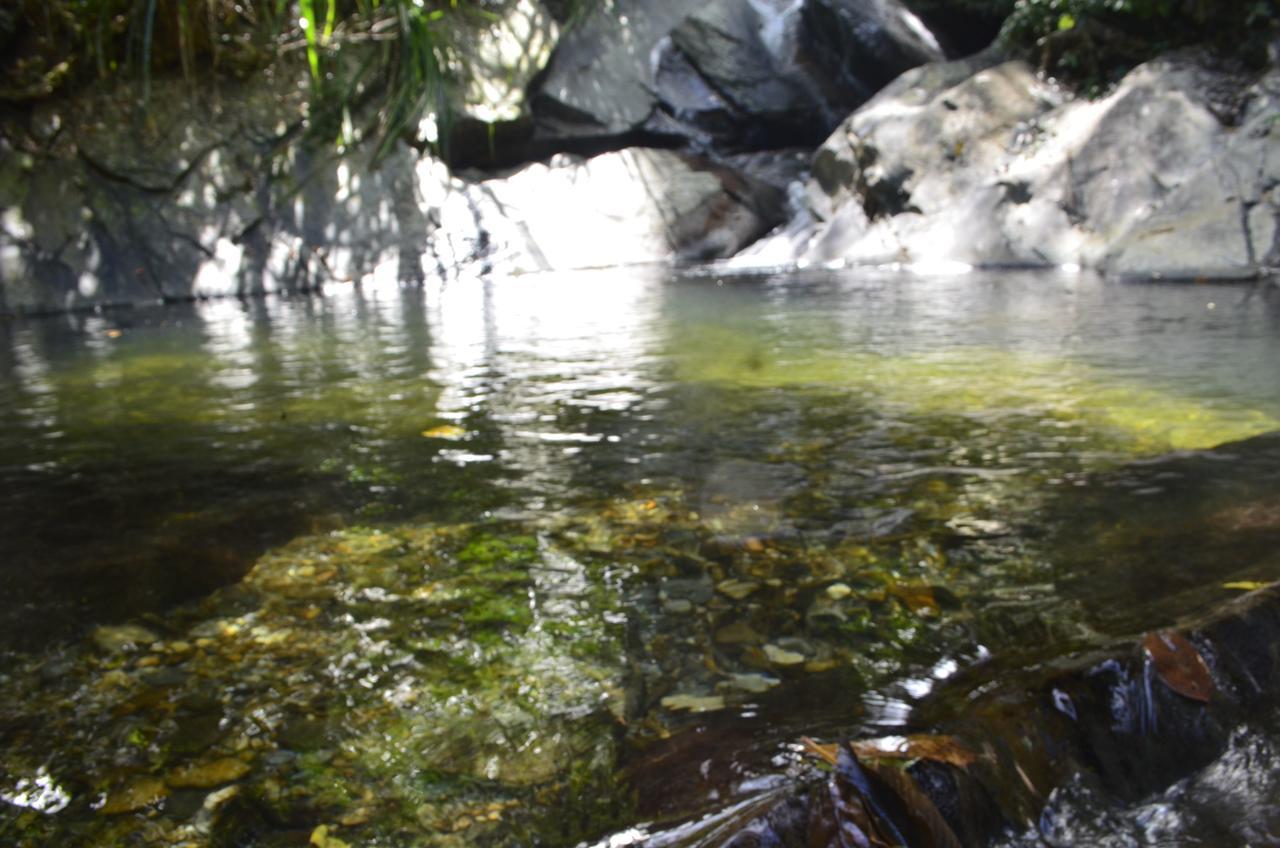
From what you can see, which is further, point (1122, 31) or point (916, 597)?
point (1122, 31)

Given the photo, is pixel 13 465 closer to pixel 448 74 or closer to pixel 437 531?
pixel 437 531

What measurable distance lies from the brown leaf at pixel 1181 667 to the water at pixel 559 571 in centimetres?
10

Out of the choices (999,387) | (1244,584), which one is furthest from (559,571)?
(999,387)

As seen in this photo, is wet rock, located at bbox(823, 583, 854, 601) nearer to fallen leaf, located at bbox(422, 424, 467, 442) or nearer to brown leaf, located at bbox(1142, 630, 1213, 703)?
brown leaf, located at bbox(1142, 630, 1213, 703)

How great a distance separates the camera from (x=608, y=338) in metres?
5.24

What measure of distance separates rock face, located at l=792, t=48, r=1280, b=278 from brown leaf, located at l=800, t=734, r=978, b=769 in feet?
23.9

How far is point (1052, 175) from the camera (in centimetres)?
893

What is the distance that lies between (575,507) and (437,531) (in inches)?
13.2

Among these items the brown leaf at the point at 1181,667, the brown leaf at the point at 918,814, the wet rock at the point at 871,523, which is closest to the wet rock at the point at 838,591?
the wet rock at the point at 871,523

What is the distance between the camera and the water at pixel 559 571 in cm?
125

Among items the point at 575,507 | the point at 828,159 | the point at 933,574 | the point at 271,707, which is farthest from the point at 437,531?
the point at 828,159

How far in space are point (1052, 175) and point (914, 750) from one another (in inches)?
353

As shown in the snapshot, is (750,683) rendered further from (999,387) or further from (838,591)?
(999,387)

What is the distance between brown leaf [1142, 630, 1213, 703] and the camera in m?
1.25
